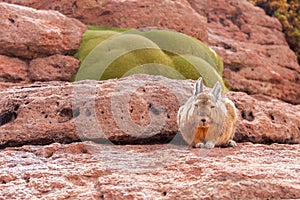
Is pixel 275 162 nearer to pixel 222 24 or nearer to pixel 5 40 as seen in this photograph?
pixel 5 40

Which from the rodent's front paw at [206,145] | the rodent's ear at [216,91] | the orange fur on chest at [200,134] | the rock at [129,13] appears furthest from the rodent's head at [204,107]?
the rock at [129,13]

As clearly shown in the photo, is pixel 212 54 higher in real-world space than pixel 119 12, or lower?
lower

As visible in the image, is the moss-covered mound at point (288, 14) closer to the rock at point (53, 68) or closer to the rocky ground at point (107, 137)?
the rocky ground at point (107, 137)

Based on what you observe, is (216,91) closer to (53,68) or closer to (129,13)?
(53,68)

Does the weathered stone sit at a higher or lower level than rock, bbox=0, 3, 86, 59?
lower

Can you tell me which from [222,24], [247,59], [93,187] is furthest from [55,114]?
[222,24]

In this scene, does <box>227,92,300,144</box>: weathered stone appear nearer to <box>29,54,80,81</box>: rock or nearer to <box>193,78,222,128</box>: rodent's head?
<box>193,78,222,128</box>: rodent's head

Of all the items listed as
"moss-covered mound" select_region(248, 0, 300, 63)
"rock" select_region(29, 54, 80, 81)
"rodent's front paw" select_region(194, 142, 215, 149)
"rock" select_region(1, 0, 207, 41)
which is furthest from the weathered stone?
"moss-covered mound" select_region(248, 0, 300, 63)
